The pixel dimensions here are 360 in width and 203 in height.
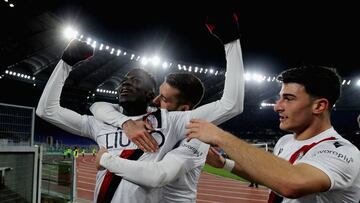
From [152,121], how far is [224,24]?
71 centimetres

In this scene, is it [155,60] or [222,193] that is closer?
[222,193]

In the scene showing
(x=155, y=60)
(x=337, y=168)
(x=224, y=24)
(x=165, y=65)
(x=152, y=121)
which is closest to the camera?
(x=337, y=168)

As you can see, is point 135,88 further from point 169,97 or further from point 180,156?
point 180,156

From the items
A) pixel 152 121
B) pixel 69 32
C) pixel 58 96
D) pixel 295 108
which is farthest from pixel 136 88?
pixel 69 32

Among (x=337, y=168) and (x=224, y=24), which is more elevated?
(x=224, y=24)

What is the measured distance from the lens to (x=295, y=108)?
1929mm

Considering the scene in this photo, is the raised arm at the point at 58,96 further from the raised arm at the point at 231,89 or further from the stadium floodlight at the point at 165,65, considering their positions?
the stadium floodlight at the point at 165,65

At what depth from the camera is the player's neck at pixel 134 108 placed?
2.25m

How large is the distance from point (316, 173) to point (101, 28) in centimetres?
2477

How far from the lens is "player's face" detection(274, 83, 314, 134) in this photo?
190 cm

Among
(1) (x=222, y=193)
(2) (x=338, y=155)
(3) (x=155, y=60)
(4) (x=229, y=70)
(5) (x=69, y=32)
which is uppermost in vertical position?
(5) (x=69, y=32)

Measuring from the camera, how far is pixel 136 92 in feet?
7.29

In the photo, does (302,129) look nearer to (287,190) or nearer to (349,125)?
(287,190)

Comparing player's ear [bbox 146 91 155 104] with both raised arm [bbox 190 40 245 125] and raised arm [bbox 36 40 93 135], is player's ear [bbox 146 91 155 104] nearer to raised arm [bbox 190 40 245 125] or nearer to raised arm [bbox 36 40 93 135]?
raised arm [bbox 190 40 245 125]
